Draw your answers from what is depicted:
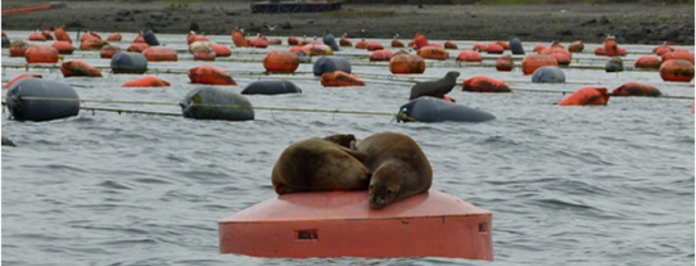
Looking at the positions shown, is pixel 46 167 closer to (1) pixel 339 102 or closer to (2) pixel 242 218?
(2) pixel 242 218

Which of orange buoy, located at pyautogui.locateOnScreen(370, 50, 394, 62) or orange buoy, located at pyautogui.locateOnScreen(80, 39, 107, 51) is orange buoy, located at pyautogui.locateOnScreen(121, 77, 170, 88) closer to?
orange buoy, located at pyautogui.locateOnScreen(370, 50, 394, 62)

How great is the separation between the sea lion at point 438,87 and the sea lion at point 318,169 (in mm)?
19918

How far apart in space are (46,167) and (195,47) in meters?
44.4

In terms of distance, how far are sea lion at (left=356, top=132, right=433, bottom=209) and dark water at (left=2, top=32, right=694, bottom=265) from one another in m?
0.57

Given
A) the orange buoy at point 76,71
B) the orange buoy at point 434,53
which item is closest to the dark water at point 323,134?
the orange buoy at point 76,71

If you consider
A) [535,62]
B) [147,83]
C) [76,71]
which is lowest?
[535,62]

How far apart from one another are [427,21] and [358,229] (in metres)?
91.8

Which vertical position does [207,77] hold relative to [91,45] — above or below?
above

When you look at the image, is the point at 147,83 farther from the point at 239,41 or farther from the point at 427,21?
the point at 427,21

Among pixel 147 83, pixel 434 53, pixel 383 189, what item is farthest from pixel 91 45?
pixel 383 189

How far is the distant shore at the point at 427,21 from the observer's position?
8906cm

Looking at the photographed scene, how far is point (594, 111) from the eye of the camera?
112 ft

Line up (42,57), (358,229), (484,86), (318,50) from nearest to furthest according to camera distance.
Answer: (358,229) → (484,86) → (42,57) → (318,50)

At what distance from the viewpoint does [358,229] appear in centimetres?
1178
